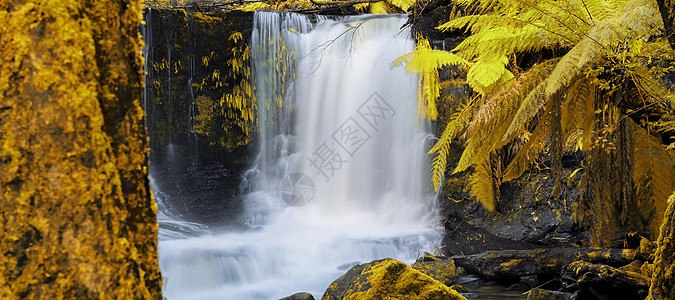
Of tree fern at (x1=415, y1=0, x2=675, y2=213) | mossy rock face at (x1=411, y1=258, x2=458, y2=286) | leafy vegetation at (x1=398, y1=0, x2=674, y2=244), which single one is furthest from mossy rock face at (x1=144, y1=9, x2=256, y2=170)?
tree fern at (x1=415, y1=0, x2=675, y2=213)

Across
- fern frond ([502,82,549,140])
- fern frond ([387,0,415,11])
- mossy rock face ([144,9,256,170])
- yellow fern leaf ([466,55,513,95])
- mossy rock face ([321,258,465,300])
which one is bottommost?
mossy rock face ([321,258,465,300])

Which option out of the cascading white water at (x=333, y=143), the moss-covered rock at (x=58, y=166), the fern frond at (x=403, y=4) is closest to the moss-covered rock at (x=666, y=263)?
the moss-covered rock at (x=58, y=166)

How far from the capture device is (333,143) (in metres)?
8.98

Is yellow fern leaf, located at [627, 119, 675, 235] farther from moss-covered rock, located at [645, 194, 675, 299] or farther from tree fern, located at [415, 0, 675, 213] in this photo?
moss-covered rock, located at [645, 194, 675, 299]

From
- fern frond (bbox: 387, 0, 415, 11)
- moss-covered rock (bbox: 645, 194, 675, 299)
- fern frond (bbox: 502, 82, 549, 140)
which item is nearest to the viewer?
moss-covered rock (bbox: 645, 194, 675, 299)

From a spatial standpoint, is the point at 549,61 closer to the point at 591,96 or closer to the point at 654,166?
the point at 591,96

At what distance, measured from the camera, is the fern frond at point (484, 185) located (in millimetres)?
6121

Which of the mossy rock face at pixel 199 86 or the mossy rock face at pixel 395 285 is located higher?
the mossy rock face at pixel 199 86

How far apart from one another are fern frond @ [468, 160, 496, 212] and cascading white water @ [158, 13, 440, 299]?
3.26ft

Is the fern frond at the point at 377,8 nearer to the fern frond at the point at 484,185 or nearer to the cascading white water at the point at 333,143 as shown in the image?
the cascading white water at the point at 333,143

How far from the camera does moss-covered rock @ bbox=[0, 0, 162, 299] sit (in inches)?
34.9

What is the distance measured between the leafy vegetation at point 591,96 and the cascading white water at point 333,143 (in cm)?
360

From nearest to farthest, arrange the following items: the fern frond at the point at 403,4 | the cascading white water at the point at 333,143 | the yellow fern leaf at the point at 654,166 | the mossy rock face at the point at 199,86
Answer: the yellow fern leaf at the point at 654,166
the cascading white water at the point at 333,143
the mossy rock face at the point at 199,86
the fern frond at the point at 403,4

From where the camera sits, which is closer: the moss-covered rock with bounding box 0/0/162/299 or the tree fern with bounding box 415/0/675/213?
the moss-covered rock with bounding box 0/0/162/299
